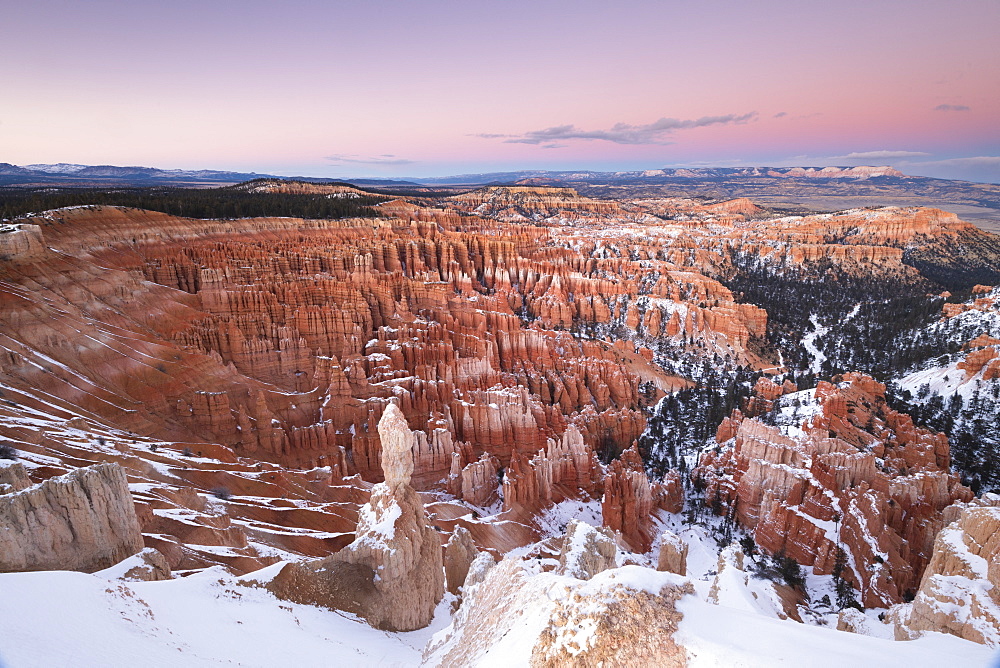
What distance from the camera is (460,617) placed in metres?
10.1

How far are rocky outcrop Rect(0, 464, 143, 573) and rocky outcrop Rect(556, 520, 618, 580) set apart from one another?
356 inches

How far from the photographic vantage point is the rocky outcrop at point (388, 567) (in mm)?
11109

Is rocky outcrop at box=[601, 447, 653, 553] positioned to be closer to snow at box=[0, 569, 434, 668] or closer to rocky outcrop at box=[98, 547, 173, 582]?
snow at box=[0, 569, 434, 668]

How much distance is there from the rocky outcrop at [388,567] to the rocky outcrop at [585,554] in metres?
3.52

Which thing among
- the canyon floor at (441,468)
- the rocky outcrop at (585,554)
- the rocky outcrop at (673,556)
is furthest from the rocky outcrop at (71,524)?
the rocky outcrop at (673,556)

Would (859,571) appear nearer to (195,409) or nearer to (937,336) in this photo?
(195,409)

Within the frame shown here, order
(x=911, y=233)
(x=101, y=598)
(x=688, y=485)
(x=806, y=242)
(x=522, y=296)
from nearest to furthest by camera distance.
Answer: (x=101, y=598) → (x=688, y=485) → (x=522, y=296) → (x=806, y=242) → (x=911, y=233)

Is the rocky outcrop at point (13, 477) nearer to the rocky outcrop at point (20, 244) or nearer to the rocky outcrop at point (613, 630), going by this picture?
the rocky outcrop at point (613, 630)

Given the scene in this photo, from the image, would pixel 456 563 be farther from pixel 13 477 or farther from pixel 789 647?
pixel 789 647

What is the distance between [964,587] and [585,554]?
8389mm

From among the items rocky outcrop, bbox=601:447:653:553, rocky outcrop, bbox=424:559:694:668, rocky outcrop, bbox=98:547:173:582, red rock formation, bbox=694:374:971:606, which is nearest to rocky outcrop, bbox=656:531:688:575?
rocky outcrop, bbox=601:447:653:553

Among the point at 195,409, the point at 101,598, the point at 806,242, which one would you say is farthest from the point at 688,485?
the point at 806,242

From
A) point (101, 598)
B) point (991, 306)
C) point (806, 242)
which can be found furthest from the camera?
point (806, 242)

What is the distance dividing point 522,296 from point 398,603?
50.7 metres
